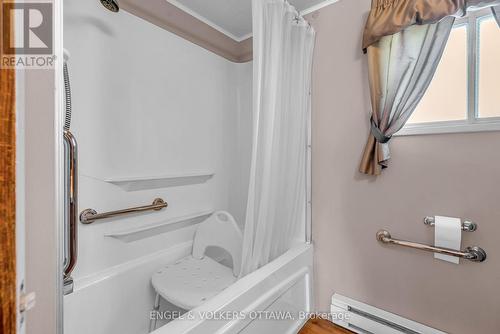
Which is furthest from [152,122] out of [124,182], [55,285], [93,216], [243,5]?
[55,285]

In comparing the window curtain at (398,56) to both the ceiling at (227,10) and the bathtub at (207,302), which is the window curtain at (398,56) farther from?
the bathtub at (207,302)

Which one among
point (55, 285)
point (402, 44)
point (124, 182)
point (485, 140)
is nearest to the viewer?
point (55, 285)

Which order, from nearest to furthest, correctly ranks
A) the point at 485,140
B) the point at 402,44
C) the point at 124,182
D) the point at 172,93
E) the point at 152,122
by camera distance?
the point at 485,140, the point at 402,44, the point at 124,182, the point at 152,122, the point at 172,93

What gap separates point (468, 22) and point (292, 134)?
0.96 m

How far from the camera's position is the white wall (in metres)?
1.16

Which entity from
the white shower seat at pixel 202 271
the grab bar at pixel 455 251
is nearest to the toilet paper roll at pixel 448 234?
the grab bar at pixel 455 251

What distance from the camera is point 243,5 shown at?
5.02 feet

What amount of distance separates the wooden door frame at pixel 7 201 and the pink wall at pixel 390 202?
4.66 feet

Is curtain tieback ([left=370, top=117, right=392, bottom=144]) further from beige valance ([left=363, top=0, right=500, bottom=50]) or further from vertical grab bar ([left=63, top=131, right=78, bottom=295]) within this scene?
vertical grab bar ([left=63, top=131, right=78, bottom=295])

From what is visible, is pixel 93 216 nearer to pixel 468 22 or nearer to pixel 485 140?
pixel 485 140

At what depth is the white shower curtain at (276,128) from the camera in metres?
1.11

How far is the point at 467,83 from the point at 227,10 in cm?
149
